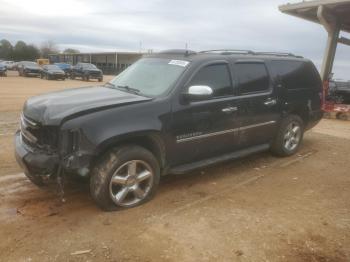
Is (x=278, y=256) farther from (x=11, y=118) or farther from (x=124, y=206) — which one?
(x=11, y=118)

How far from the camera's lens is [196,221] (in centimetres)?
398

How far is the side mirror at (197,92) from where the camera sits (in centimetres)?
451

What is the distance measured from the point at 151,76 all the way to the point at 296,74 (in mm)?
2943

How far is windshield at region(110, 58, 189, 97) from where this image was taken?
4.70 m

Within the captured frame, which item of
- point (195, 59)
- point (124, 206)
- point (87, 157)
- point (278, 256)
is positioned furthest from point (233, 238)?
point (195, 59)

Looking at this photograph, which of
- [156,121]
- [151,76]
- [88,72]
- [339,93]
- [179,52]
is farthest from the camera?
[88,72]

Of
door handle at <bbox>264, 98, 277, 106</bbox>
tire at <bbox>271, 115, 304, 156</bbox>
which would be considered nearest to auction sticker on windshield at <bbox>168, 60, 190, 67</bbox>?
door handle at <bbox>264, 98, 277, 106</bbox>

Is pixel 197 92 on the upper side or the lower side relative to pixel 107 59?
upper

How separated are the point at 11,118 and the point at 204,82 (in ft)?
22.7

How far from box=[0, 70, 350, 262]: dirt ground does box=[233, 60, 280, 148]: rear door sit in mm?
629

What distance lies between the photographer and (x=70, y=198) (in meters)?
4.51

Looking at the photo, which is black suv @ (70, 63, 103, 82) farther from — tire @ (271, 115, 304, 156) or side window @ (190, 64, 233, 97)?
side window @ (190, 64, 233, 97)

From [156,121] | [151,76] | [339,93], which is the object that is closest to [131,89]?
[151,76]

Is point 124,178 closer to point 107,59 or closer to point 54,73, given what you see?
point 54,73
